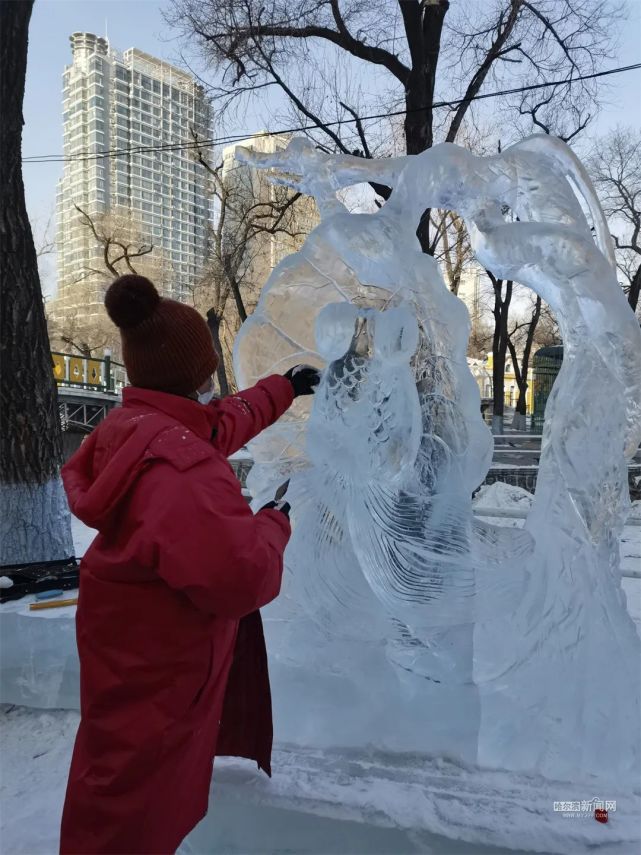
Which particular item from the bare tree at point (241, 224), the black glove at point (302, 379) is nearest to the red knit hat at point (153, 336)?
the black glove at point (302, 379)

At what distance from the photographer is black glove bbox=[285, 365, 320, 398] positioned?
1.92 metres

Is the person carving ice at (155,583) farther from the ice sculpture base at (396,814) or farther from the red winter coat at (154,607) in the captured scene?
the ice sculpture base at (396,814)

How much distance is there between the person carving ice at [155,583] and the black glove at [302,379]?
0.57 metres

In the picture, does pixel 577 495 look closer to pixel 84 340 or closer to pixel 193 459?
pixel 193 459

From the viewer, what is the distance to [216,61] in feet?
25.8

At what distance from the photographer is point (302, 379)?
1.95 m

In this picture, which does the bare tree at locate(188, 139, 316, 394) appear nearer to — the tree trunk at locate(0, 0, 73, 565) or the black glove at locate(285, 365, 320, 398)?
the tree trunk at locate(0, 0, 73, 565)

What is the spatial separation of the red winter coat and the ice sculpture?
0.94 metres

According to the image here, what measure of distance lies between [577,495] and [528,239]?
2.96ft

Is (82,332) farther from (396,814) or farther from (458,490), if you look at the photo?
(396,814)

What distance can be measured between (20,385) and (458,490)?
3119mm

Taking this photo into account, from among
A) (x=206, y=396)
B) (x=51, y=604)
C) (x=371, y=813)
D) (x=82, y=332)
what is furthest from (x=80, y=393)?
(x=82, y=332)

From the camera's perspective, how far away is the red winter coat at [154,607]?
1098 mm

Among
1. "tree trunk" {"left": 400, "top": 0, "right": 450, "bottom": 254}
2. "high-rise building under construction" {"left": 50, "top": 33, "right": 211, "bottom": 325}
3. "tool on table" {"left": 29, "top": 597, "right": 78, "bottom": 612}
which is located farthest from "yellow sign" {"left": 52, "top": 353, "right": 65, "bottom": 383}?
"tool on table" {"left": 29, "top": 597, "right": 78, "bottom": 612}
